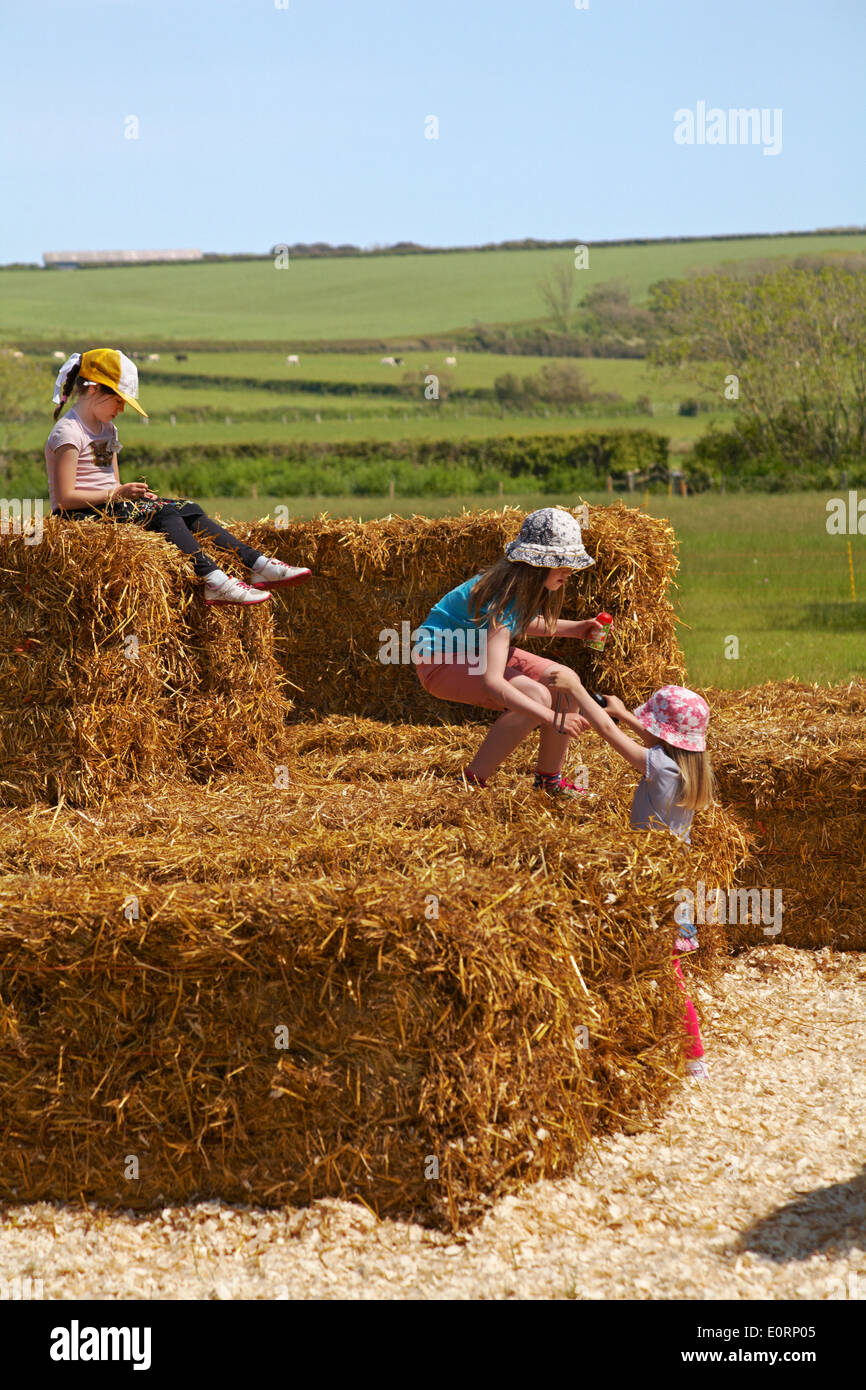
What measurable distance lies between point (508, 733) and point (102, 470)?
2798mm

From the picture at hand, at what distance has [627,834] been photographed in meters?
5.15

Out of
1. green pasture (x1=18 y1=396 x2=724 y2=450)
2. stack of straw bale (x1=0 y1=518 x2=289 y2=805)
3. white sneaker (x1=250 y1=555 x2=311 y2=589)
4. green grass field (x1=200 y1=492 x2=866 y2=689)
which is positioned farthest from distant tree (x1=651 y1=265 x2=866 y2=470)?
stack of straw bale (x1=0 y1=518 x2=289 y2=805)

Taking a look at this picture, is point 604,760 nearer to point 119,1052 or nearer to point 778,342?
point 119,1052

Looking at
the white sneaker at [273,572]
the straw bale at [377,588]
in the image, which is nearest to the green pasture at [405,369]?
the straw bale at [377,588]

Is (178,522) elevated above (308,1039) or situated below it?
above

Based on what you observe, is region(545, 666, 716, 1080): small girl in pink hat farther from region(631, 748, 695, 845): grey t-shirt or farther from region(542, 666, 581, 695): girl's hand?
region(542, 666, 581, 695): girl's hand

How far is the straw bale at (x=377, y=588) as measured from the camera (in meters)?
8.60

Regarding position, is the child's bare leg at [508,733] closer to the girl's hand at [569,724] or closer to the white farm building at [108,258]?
the girl's hand at [569,724]

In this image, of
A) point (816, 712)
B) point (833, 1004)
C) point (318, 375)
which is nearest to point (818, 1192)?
point (833, 1004)

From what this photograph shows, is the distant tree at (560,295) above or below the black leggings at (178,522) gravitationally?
above

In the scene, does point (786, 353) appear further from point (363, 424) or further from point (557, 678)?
point (557, 678)

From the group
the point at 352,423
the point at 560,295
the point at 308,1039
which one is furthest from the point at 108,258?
the point at 308,1039

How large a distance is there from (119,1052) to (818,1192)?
2417mm

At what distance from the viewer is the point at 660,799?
218 inches
